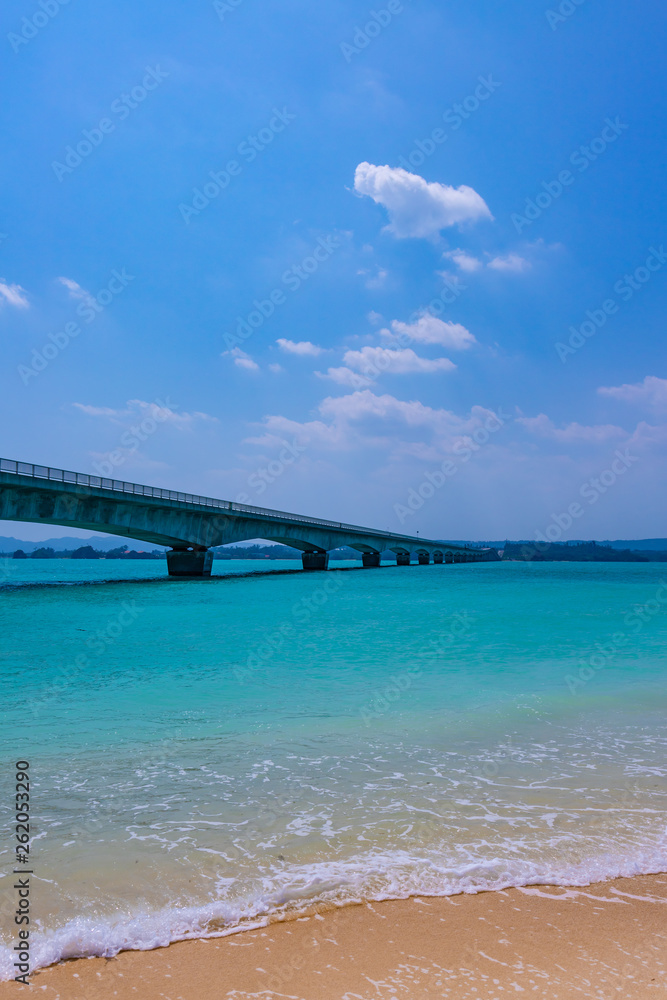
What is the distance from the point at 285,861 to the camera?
4898mm

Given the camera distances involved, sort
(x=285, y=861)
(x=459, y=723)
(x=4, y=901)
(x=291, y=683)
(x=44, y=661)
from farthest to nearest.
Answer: (x=44, y=661) → (x=291, y=683) → (x=459, y=723) → (x=285, y=861) → (x=4, y=901)

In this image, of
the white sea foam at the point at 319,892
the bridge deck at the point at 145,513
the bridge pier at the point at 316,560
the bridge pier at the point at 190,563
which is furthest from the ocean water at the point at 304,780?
the bridge pier at the point at 316,560

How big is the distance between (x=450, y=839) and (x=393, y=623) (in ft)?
68.5

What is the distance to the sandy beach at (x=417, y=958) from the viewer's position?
10.9ft

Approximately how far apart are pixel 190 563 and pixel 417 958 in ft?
212

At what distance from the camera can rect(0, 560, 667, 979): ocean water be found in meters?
4.48

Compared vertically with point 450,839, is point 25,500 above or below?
above

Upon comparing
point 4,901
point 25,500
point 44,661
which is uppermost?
point 25,500

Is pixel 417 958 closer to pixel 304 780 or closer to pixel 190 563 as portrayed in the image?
pixel 304 780

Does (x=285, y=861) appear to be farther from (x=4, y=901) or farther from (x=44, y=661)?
(x=44, y=661)

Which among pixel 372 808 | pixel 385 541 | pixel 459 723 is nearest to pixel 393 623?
pixel 459 723

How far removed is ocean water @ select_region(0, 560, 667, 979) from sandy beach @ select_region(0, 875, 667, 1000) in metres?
0.22

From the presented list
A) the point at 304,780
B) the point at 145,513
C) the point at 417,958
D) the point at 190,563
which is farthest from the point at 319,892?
the point at 190,563

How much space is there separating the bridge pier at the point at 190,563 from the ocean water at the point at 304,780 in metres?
48.4
